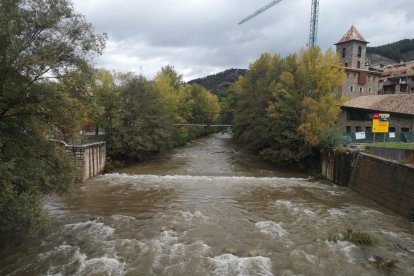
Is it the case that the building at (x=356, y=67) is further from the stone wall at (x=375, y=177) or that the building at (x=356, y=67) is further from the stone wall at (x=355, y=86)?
the stone wall at (x=375, y=177)

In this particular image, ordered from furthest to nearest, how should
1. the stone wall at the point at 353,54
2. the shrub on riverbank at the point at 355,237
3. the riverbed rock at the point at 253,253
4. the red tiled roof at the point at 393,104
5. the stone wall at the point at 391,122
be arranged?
1. the stone wall at the point at 353,54
2. the red tiled roof at the point at 393,104
3. the stone wall at the point at 391,122
4. the shrub on riverbank at the point at 355,237
5. the riverbed rock at the point at 253,253

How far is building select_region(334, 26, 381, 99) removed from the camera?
223 ft

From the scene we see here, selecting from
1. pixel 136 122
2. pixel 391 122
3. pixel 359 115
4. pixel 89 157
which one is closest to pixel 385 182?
pixel 391 122

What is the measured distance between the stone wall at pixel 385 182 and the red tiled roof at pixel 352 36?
51828 mm

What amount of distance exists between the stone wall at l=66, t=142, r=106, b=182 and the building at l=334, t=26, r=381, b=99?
170 ft

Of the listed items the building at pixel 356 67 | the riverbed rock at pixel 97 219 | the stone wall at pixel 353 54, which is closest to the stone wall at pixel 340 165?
the riverbed rock at pixel 97 219

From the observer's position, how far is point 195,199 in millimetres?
21734

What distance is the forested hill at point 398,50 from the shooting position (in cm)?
17862

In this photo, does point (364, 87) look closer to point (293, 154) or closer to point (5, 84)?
point (293, 154)

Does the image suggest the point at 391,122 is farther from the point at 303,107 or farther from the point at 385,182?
the point at 385,182

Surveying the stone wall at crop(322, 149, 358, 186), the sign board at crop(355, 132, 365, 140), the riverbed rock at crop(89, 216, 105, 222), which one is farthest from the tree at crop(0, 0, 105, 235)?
the sign board at crop(355, 132, 365, 140)

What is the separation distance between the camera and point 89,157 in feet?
95.2

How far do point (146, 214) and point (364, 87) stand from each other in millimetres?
64048

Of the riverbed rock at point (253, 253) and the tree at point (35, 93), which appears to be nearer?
the tree at point (35, 93)
